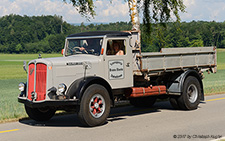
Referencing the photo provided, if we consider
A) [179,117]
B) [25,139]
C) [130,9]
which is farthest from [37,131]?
[130,9]

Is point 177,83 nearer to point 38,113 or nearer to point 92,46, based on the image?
point 92,46

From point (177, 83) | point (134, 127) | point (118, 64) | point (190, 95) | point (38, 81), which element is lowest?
point (134, 127)

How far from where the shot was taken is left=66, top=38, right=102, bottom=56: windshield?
1000cm

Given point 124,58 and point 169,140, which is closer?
point 169,140

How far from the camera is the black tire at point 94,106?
888 cm

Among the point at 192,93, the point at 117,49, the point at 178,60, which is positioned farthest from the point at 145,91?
the point at 192,93

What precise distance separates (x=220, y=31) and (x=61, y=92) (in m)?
140

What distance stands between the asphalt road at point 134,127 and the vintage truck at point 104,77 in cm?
43

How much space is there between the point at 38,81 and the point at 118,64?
7.22ft

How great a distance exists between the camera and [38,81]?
365 inches

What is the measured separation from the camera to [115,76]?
1011cm

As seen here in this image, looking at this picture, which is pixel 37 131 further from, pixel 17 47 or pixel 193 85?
pixel 17 47

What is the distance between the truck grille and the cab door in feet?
5.41

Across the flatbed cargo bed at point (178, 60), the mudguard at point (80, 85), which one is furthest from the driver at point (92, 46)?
the flatbed cargo bed at point (178, 60)
